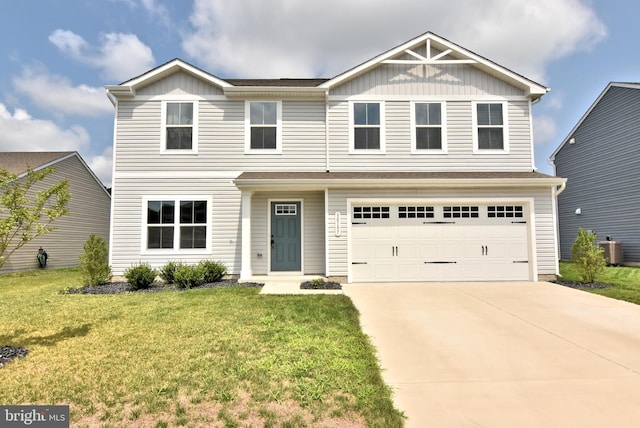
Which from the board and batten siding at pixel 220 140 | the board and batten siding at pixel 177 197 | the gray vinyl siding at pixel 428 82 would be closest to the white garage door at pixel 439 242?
the board and batten siding at pixel 220 140

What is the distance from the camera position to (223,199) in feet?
35.2

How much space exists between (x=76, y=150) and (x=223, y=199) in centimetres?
1263

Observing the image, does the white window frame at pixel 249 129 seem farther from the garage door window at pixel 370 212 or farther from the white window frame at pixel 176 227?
the garage door window at pixel 370 212

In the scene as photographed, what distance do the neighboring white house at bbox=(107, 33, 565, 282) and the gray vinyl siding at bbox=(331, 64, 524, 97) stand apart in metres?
0.04

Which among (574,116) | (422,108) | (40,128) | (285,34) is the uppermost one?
(40,128)

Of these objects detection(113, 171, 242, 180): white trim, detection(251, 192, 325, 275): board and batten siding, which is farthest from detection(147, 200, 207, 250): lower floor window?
detection(251, 192, 325, 275): board and batten siding

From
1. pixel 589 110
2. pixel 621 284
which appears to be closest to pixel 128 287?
pixel 621 284

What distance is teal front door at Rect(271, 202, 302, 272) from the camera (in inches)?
422

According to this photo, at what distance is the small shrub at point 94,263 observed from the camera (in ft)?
30.8

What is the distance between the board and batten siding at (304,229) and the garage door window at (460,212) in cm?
370

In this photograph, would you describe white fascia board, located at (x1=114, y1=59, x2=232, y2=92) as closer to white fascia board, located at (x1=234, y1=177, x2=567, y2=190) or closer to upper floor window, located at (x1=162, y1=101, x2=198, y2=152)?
upper floor window, located at (x1=162, y1=101, x2=198, y2=152)

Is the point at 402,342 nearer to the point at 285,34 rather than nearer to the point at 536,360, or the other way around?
the point at 536,360

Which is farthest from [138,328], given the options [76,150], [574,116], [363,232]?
[574,116]

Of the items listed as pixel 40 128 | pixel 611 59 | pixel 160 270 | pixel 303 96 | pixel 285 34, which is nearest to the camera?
pixel 160 270
